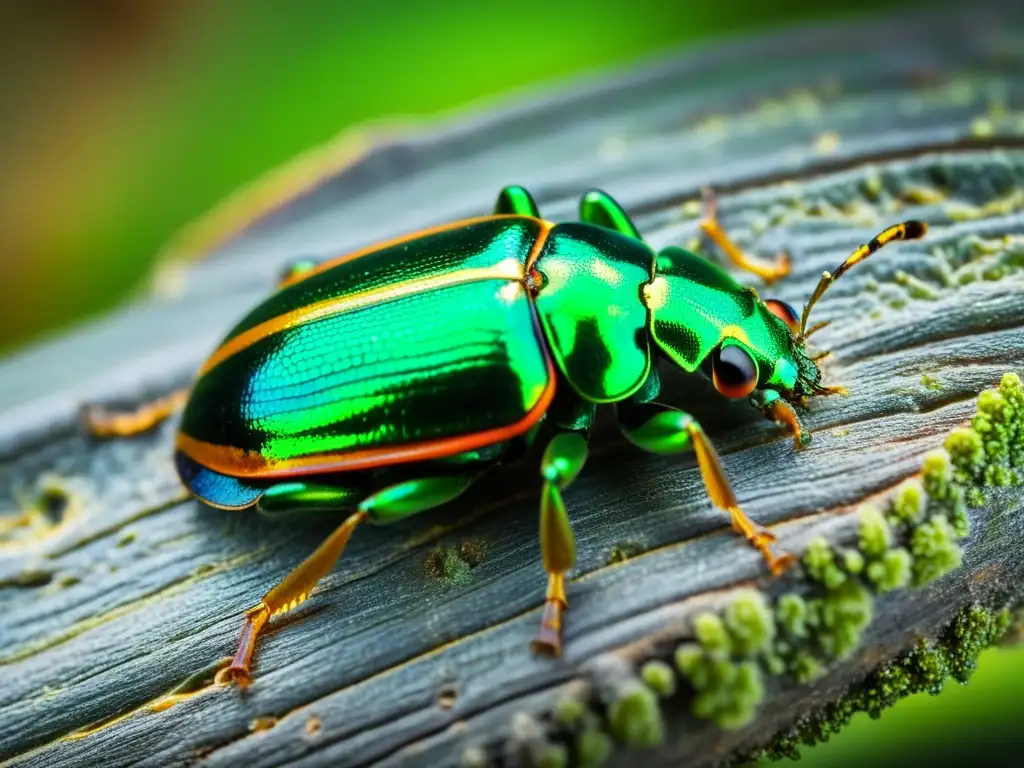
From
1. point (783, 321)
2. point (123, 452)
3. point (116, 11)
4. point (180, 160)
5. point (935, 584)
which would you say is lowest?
point (935, 584)

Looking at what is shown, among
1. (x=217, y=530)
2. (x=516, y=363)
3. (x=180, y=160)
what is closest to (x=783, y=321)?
(x=516, y=363)

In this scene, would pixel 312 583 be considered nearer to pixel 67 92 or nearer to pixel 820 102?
pixel 820 102

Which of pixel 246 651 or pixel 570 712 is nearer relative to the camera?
pixel 570 712

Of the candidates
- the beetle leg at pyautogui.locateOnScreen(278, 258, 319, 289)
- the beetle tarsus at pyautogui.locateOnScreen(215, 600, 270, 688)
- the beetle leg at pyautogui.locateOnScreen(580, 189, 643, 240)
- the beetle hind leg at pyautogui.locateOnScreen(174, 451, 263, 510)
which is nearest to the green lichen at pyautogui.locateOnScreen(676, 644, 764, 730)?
the beetle tarsus at pyautogui.locateOnScreen(215, 600, 270, 688)

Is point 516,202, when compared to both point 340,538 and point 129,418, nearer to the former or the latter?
point 340,538

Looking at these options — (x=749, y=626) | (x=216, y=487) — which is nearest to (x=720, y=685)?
(x=749, y=626)
